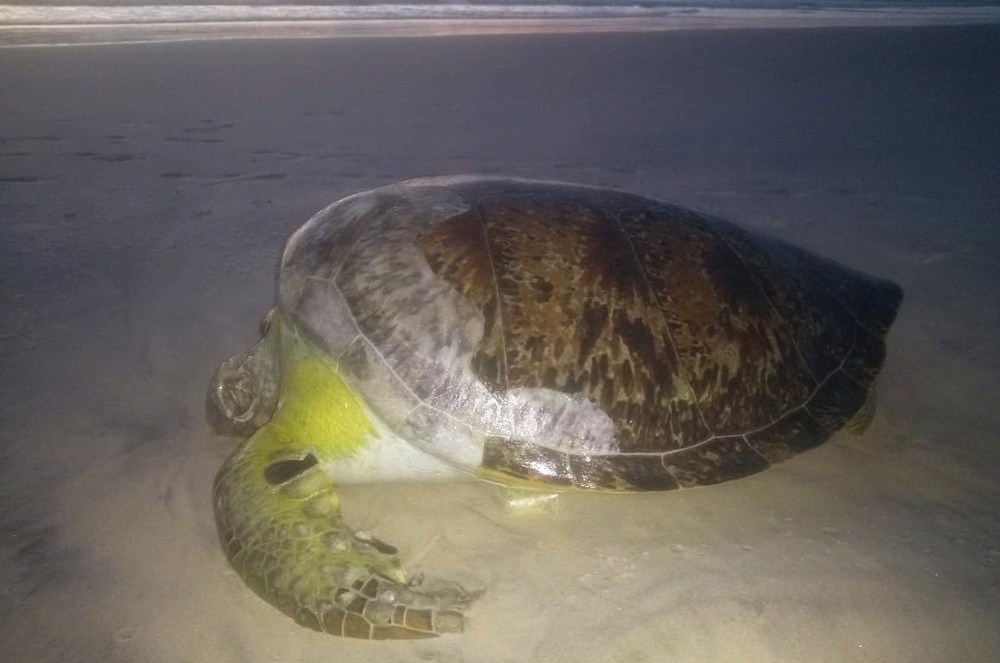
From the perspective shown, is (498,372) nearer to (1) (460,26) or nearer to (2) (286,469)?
(2) (286,469)

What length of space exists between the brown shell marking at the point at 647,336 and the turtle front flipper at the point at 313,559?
465mm

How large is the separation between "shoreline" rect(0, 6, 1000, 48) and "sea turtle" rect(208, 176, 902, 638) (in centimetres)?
849

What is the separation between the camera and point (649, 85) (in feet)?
27.1

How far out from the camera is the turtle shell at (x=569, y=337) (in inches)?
90.6

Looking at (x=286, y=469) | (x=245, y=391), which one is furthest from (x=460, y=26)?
(x=286, y=469)

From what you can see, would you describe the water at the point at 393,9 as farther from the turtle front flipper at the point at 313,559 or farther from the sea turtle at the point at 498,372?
the turtle front flipper at the point at 313,559

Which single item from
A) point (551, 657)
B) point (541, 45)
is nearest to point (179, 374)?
point (551, 657)

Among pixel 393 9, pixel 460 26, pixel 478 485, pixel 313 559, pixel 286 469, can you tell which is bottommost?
pixel 478 485

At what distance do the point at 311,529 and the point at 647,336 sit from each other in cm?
129

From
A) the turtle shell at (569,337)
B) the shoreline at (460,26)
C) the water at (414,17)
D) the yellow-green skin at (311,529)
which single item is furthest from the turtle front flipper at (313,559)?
the water at (414,17)

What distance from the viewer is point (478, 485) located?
8.70 ft

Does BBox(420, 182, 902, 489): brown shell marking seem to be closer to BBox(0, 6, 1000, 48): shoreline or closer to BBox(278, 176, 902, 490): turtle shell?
BBox(278, 176, 902, 490): turtle shell

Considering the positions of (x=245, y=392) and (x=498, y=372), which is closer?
(x=498, y=372)

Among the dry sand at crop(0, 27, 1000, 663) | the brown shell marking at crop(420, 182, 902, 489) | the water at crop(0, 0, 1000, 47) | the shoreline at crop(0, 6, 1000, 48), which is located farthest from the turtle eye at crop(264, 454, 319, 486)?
the water at crop(0, 0, 1000, 47)
